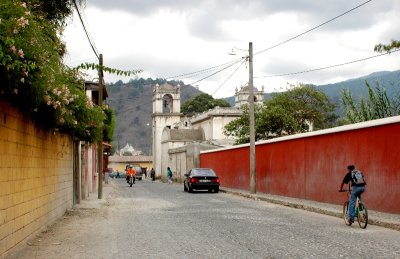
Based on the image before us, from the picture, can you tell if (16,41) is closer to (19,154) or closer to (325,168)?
(19,154)

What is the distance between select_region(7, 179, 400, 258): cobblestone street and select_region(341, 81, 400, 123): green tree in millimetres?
17439

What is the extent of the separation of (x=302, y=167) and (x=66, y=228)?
Result: 45.1 ft

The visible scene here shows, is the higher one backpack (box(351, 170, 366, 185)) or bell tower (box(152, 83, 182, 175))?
bell tower (box(152, 83, 182, 175))

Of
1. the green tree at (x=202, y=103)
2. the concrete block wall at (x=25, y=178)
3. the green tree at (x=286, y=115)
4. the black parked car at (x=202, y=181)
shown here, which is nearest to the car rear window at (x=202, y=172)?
the black parked car at (x=202, y=181)

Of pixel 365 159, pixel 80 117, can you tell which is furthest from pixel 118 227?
pixel 365 159

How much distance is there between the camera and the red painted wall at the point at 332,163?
57.5 feet

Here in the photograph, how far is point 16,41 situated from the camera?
7.74 metres

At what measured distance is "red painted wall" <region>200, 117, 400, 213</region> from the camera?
17.5 m

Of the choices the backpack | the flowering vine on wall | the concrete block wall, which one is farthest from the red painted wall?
the concrete block wall

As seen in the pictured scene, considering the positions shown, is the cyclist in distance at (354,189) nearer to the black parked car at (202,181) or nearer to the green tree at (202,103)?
the black parked car at (202,181)

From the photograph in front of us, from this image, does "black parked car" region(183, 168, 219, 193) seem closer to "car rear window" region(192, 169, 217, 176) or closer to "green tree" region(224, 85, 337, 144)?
"car rear window" region(192, 169, 217, 176)

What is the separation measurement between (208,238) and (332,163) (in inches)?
453

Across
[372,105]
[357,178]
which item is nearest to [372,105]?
[372,105]

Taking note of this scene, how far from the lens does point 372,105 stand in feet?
115
